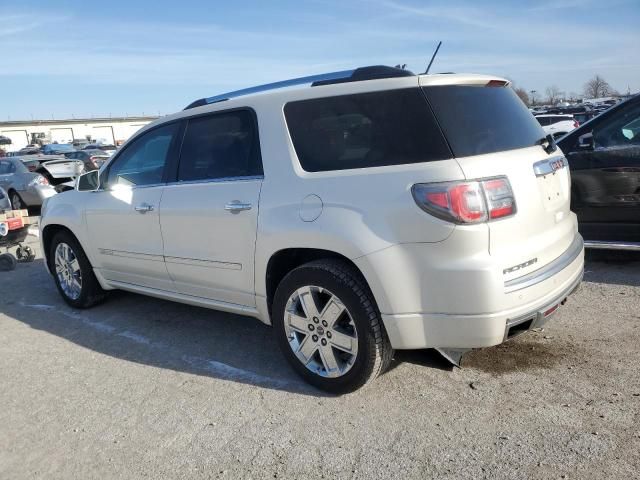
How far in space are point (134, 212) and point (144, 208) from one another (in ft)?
0.57

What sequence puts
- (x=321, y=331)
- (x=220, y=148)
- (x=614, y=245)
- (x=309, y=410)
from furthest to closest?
(x=614, y=245) → (x=220, y=148) → (x=321, y=331) → (x=309, y=410)

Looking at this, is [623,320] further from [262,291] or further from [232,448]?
[232,448]

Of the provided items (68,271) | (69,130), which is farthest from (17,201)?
(69,130)

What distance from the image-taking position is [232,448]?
2906 mm

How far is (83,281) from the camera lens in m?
5.22

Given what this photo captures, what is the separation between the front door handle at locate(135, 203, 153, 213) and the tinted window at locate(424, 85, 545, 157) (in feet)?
7.65

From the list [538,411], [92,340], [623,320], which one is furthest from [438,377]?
[92,340]

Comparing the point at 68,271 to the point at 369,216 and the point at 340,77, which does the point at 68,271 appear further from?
the point at 369,216

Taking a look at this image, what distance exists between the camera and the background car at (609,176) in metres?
5.36

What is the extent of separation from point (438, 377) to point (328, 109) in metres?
1.80

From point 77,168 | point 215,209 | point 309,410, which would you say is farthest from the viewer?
point 77,168

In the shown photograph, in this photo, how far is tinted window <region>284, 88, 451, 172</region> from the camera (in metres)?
2.96

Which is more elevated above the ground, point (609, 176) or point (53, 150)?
point (609, 176)

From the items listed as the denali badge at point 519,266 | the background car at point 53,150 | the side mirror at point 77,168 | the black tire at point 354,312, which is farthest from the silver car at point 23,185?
the background car at point 53,150
